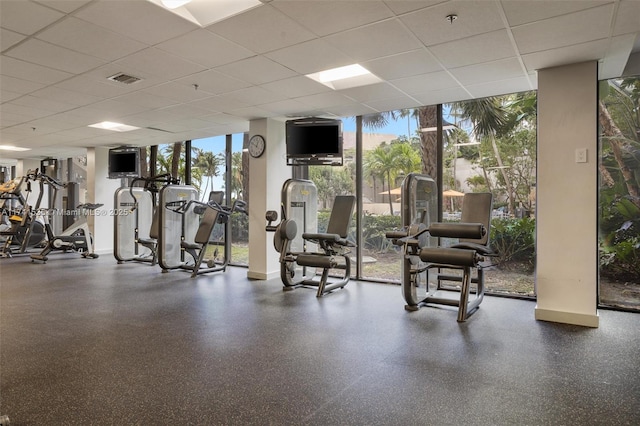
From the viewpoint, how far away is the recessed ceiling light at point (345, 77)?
175 inches

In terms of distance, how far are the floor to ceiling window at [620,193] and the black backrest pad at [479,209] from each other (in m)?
1.31

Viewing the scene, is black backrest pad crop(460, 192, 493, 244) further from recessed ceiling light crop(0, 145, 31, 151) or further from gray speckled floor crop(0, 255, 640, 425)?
recessed ceiling light crop(0, 145, 31, 151)

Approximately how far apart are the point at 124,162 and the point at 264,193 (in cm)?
436

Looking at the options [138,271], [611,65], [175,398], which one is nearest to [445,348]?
[175,398]

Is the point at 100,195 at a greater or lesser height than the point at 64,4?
lesser

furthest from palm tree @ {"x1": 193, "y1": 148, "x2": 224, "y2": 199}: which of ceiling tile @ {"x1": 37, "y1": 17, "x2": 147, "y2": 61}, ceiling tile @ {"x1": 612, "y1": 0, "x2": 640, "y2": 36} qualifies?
ceiling tile @ {"x1": 612, "y1": 0, "x2": 640, "y2": 36}

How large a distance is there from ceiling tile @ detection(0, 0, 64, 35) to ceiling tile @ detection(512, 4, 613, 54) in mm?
3621

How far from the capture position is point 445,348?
11.1ft

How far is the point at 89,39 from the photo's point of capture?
11.4ft

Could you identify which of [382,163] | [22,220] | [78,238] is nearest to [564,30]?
[382,163]

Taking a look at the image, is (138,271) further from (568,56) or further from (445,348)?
(568,56)

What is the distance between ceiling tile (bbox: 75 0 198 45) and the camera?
291 centimetres

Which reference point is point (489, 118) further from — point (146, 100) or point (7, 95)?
point (7, 95)

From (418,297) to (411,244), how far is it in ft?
2.76
